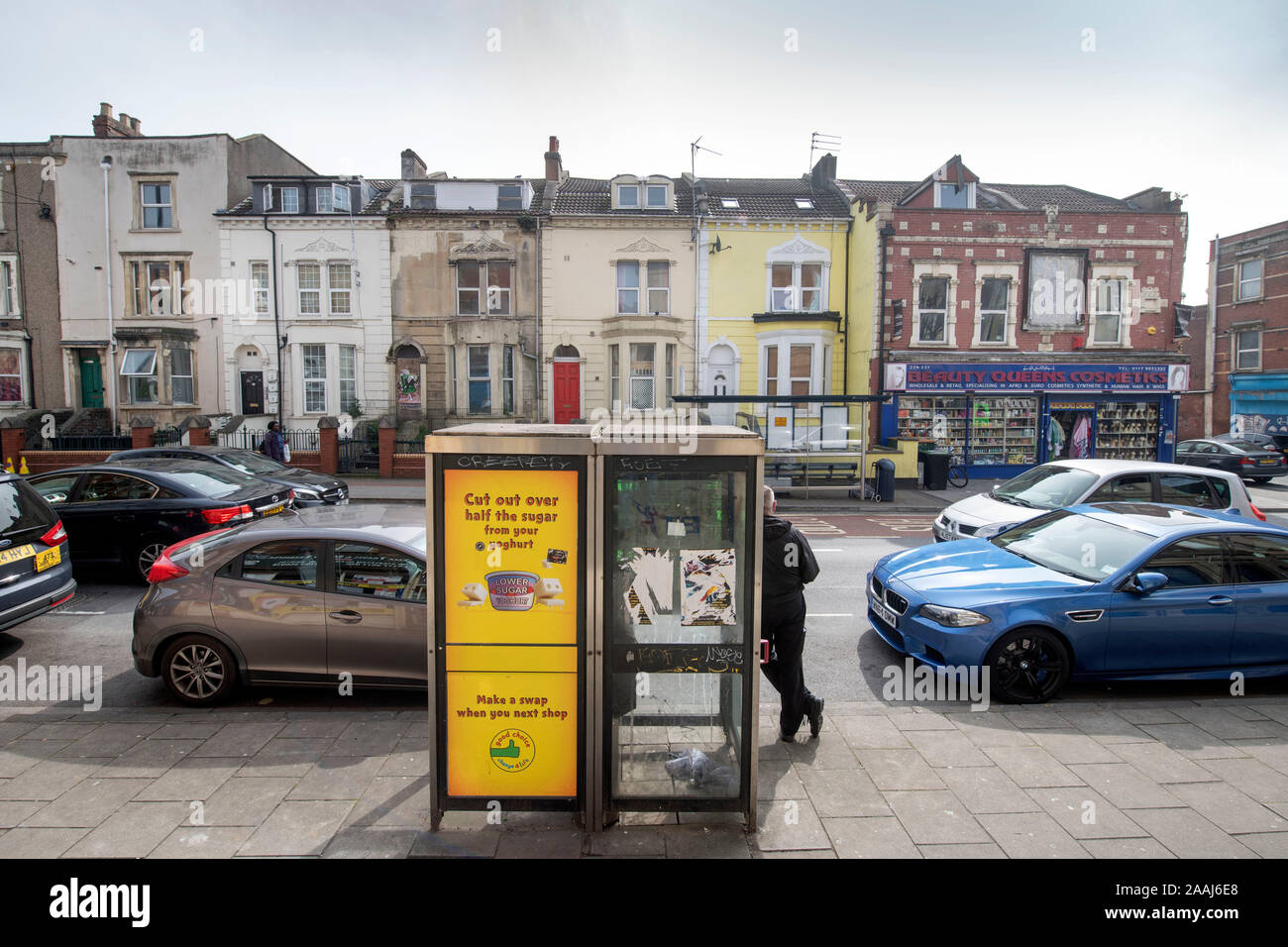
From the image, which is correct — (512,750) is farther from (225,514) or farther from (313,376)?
(313,376)

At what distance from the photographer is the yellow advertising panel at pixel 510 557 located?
361 cm

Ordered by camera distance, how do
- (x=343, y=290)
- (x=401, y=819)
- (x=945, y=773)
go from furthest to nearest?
1. (x=343, y=290)
2. (x=945, y=773)
3. (x=401, y=819)

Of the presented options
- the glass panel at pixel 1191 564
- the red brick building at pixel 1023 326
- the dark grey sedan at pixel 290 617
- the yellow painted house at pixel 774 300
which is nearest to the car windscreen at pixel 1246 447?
the red brick building at pixel 1023 326

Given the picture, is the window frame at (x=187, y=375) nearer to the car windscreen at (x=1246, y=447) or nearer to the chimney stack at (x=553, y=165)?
the chimney stack at (x=553, y=165)

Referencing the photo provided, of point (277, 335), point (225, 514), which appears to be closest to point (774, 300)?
point (277, 335)

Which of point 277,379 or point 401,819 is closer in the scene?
point 401,819

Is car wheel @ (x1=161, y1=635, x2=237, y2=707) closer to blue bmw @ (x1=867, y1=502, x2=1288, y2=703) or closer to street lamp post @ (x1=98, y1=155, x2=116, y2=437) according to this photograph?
blue bmw @ (x1=867, y1=502, x2=1288, y2=703)

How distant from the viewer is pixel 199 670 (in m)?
5.71

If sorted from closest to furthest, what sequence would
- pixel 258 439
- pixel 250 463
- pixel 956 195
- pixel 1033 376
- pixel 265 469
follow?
pixel 265 469
pixel 250 463
pixel 1033 376
pixel 956 195
pixel 258 439

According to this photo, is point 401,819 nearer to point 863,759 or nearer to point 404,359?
point 863,759

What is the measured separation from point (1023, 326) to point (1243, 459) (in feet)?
31.0

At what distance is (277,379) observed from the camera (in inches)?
968
